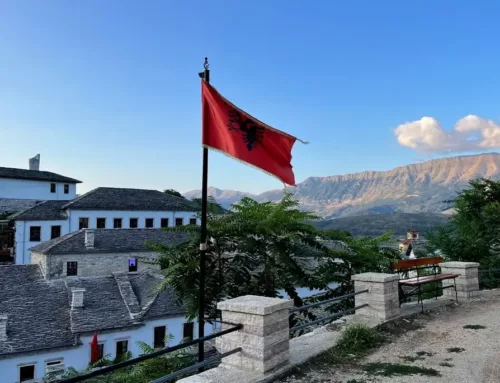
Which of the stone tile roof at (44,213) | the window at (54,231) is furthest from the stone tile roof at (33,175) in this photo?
the window at (54,231)

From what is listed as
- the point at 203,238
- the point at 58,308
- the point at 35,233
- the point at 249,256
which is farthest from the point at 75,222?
the point at 203,238

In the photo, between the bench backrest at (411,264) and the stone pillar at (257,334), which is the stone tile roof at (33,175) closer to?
the bench backrest at (411,264)

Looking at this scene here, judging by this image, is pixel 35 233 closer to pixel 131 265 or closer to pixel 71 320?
pixel 131 265

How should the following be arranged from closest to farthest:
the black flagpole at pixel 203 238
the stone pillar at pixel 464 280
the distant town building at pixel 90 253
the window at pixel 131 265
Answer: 1. the black flagpole at pixel 203 238
2. the stone pillar at pixel 464 280
3. the distant town building at pixel 90 253
4. the window at pixel 131 265

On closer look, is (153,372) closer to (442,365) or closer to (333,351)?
(333,351)

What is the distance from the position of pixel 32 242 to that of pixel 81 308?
77.7ft

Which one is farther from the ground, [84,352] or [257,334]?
[257,334]

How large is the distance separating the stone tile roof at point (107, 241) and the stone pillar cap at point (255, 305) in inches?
1246

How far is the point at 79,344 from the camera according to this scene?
28.5 metres

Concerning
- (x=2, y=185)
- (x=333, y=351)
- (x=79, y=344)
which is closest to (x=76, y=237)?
(x=79, y=344)

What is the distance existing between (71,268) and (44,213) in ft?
54.1

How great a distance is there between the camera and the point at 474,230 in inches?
589

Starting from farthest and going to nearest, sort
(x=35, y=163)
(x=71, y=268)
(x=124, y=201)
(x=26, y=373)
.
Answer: (x=35, y=163) → (x=124, y=201) → (x=71, y=268) → (x=26, y=373)

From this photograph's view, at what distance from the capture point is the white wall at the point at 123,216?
54050 millimetres
